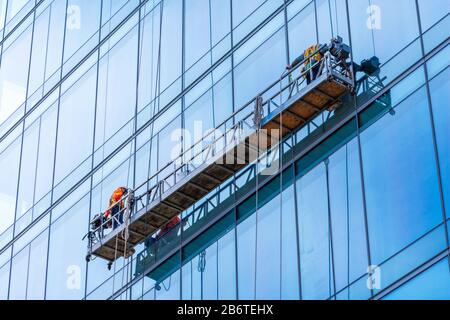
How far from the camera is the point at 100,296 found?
126 feet

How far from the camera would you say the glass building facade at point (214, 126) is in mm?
29859

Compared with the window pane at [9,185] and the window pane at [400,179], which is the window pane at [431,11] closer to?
the window pane at [400,179]

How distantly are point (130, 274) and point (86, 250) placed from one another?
262cm

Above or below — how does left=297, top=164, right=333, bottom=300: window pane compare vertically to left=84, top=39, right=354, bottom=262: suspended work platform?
below

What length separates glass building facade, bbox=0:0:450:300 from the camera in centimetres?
2986

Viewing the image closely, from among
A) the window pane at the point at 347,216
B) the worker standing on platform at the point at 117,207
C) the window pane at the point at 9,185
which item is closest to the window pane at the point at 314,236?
the window pane at the point at 347,216

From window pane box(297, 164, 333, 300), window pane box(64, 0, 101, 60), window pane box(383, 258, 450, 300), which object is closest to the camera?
window pane box(383, 258, 450, 300)

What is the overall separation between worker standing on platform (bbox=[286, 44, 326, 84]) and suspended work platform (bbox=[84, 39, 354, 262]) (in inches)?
1.5

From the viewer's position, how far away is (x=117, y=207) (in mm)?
38188

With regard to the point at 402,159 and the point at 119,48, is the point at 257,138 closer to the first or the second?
the point at 402,159

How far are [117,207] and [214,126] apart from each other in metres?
3.81
